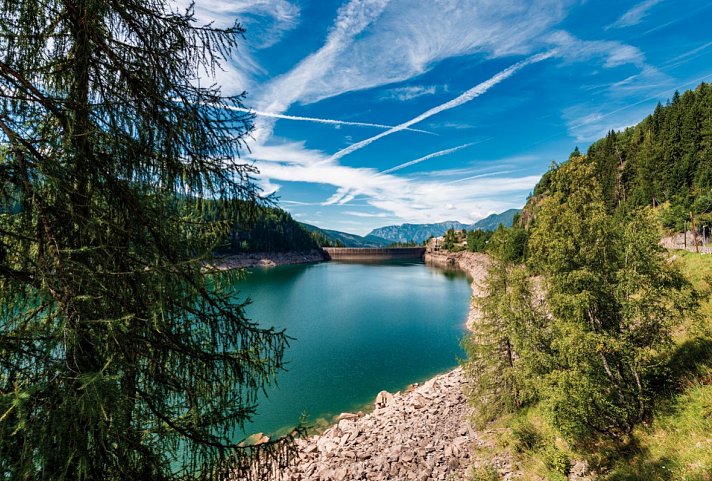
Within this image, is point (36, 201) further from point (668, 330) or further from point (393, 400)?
point (393, 400)

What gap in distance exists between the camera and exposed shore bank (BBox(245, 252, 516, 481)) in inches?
434

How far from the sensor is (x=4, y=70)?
2.78 metres

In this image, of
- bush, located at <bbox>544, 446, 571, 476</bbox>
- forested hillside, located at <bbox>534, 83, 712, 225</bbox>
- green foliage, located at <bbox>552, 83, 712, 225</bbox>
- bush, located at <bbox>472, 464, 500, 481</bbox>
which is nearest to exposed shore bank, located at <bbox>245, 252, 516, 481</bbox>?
bush, located at <bbox>472, 464, 500, 481</bbox>

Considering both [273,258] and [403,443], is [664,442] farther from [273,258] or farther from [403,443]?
[273,258]

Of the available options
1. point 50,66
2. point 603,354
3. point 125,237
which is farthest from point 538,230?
point 50,66

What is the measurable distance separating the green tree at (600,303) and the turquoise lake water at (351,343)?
244 inches

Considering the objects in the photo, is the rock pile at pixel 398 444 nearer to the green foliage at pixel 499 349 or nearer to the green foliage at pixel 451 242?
the green foliage at pixel 499 349

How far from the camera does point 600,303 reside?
9.55 metres

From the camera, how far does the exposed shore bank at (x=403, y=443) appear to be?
11.0 m

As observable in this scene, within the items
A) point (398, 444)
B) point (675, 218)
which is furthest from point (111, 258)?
point (675, 218)

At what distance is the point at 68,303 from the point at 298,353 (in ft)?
85.7

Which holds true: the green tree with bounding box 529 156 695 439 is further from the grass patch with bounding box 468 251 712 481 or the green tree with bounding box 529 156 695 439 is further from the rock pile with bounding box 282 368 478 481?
the rock pile with bounding box 282 368 478 481

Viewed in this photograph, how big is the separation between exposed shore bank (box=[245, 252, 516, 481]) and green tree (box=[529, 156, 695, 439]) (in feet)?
11.0

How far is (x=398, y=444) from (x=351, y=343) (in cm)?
1685
